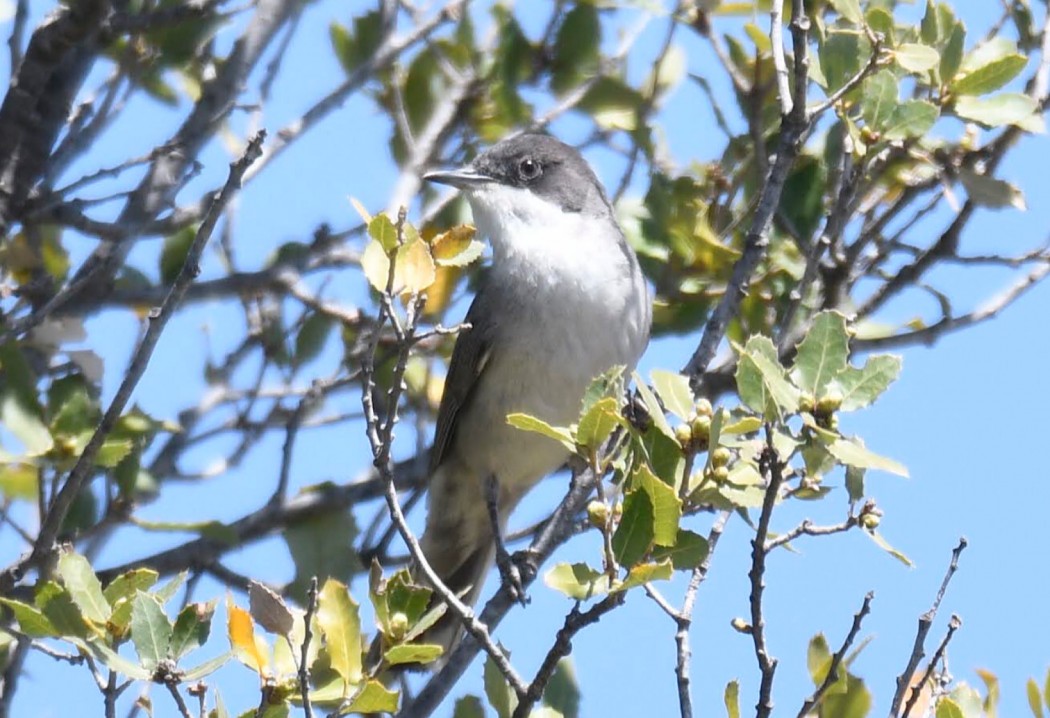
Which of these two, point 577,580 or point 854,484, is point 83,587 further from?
point 854,484

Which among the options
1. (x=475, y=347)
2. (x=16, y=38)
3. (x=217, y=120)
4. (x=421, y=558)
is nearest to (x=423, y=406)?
(x=475, y=347)

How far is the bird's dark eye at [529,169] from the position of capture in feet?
20.4

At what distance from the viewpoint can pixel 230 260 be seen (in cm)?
577

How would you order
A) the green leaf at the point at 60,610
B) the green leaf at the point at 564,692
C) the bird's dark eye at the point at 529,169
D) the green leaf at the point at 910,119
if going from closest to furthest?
the green leaf at the point at 60,610 < the green leaf at the point at 564,692 < the green leaf at the point at 910,119 < the bird's dark eye at the point at 529,169

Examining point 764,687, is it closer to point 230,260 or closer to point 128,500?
point 128,500

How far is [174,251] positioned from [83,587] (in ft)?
8.10

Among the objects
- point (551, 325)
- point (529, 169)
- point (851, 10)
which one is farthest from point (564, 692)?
point (529, 169)

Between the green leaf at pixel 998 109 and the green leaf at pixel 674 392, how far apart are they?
5.33 ft

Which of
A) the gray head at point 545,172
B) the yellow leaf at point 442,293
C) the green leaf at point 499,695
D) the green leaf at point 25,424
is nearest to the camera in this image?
the green leaf at point 499,695

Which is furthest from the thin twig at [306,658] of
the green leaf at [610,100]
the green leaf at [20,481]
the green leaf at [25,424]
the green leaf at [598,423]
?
the green leaf at [610,100]

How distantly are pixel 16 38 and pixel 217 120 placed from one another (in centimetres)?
67

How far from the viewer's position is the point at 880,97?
3879mm

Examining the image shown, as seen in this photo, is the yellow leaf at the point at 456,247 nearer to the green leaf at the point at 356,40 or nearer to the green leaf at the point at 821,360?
the green leaf at the point at 821,360

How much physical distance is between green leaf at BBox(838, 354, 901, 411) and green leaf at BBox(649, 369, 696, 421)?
28cm
